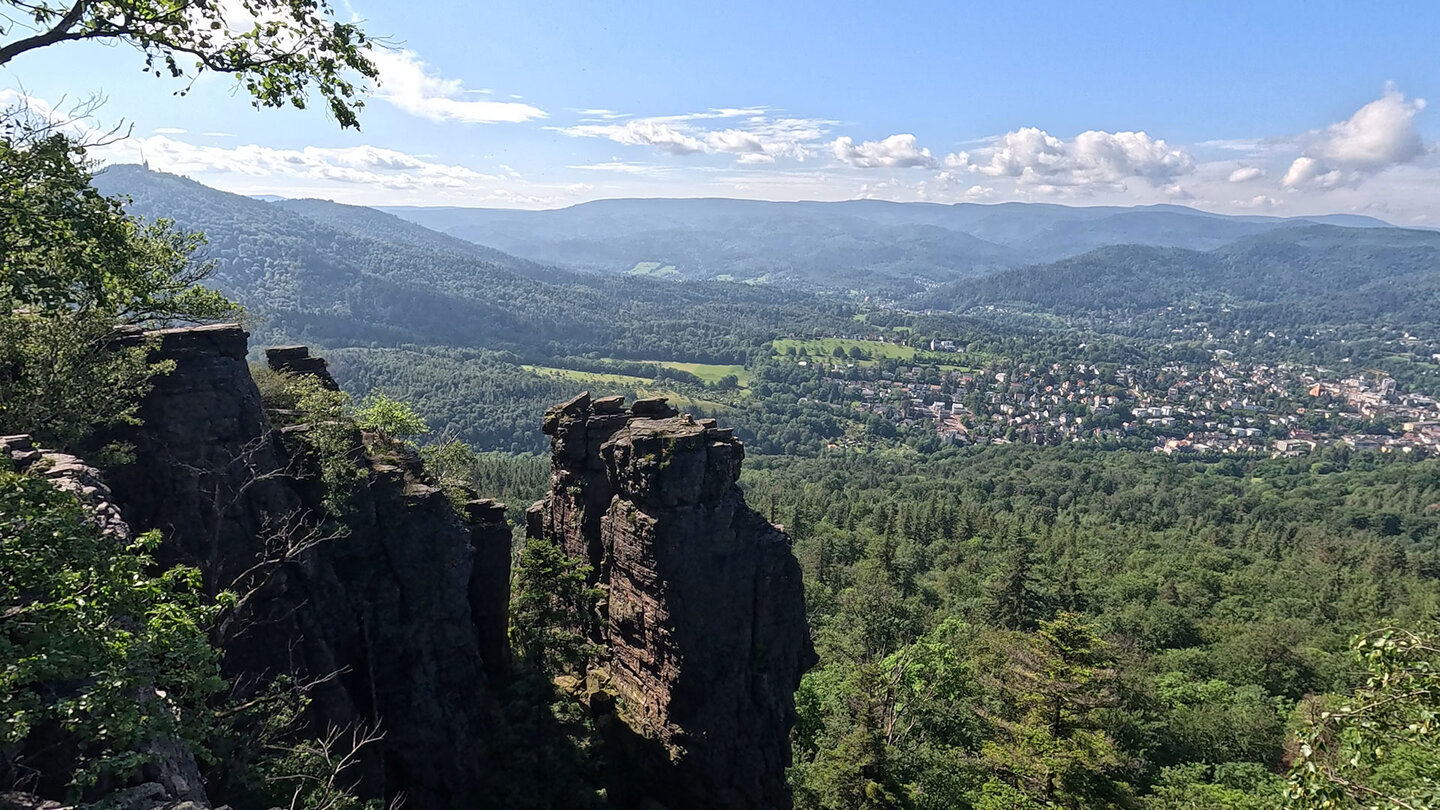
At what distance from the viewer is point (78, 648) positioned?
7.30 m

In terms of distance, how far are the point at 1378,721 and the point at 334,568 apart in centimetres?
2175

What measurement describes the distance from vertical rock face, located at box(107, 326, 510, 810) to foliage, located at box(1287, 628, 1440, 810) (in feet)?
59.0

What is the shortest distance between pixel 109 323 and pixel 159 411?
2462mm

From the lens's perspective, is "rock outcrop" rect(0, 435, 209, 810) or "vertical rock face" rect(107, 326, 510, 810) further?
"vertical rock face" rect(107, 326, 510, 810)

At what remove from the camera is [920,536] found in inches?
3519

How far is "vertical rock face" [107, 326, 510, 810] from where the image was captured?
54.2ft

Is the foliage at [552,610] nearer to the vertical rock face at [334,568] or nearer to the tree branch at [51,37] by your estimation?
the vertical rock face at [334,568]

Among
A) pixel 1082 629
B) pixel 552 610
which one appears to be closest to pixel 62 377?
pixel 552 610

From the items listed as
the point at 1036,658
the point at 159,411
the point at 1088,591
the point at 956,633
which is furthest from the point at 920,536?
the point at 159,411

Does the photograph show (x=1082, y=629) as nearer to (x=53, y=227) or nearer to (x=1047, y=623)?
(x=1047, y=623)

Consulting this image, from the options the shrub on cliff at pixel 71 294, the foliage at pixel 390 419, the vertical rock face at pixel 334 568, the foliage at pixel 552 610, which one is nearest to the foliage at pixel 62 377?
the shrub on cliff at pixel 71 294

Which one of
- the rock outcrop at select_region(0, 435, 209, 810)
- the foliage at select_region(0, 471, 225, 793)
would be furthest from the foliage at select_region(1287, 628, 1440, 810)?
the foliage at select_region(0, 471, 225, 793)

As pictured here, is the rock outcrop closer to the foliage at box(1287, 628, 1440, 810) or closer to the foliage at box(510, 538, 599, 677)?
the foliage at box(1287, 628, 1440, 810)

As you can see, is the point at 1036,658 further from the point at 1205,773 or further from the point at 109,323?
the point at 109,323
